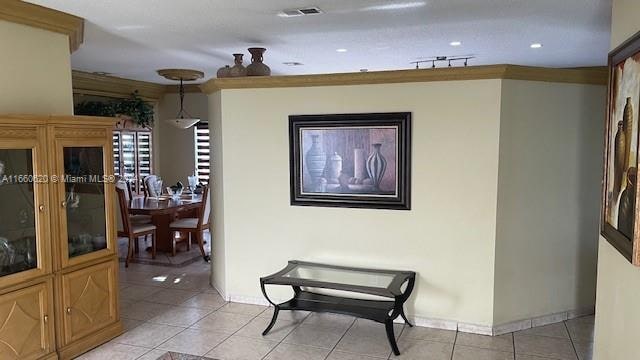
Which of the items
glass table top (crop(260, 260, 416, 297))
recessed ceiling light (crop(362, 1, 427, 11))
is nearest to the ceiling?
recessed ceiling light (crop(362, 1, 427, 11))

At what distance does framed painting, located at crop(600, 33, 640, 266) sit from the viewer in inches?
85.5

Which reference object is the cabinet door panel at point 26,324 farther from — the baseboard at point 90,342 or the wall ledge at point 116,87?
the wall ledge at point 116,87

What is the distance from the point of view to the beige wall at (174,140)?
827cm

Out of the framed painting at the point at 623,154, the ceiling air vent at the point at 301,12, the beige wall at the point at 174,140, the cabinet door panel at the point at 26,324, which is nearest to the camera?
the framed painting at the point at 623,154

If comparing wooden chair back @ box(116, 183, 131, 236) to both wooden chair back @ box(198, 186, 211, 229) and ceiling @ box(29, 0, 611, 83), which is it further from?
ceiling @ box(29, 0, 611, 83)

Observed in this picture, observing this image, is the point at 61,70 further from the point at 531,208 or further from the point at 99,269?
the point at 531,208

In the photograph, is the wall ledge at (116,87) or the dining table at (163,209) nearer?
the dining table at (163,209)

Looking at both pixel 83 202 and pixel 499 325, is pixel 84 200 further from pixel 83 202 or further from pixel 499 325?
pixel 499 325

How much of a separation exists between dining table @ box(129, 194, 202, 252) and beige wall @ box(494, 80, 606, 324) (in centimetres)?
397

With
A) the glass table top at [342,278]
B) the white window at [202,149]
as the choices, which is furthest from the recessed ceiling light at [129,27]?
the white window at [202,149]

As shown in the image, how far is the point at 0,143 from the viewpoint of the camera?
2854mm

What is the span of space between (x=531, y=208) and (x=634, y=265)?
5.70 ft

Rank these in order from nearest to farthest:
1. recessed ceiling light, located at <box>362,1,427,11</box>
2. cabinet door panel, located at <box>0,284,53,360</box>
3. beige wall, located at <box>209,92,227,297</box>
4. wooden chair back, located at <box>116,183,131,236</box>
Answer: cabinet door panel, located at <box>0,284,53,360</box> → recessed ceiling light, located at <box>362,1,427,11</box> → beige wall, located at <box>209,92,227,297</box> → wooden chair back, located at <box>116,183,131,236</box>

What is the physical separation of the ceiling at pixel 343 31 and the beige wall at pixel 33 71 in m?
0.28
